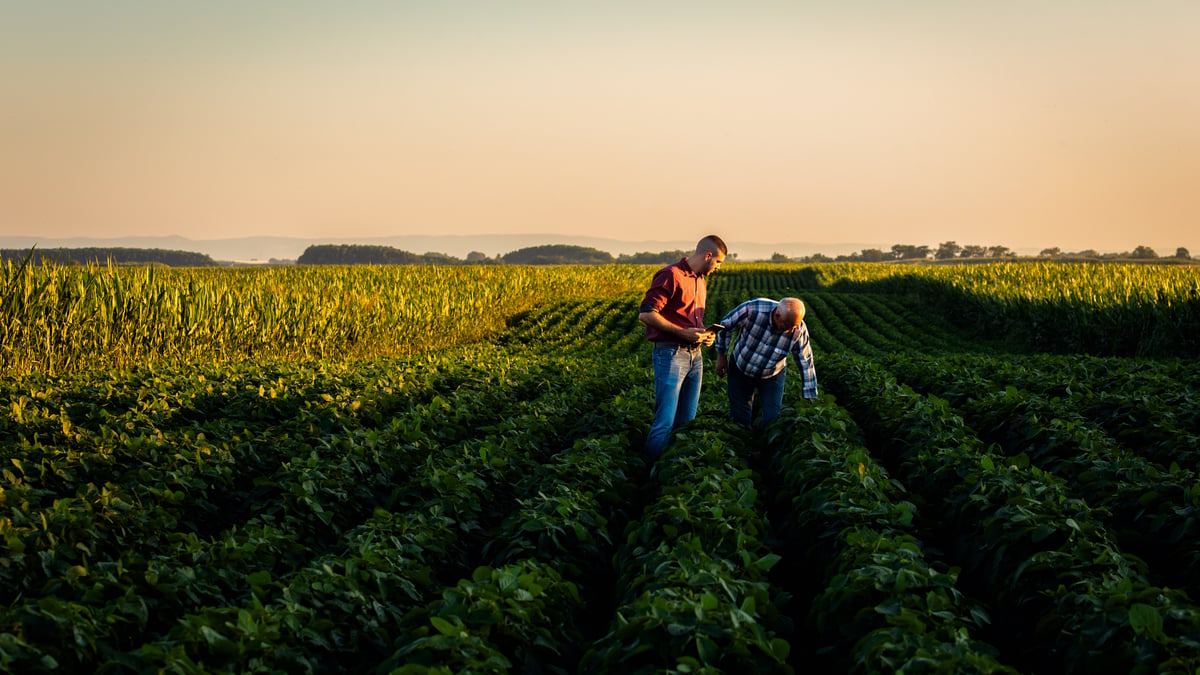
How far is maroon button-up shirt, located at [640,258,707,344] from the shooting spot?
808 centimetres

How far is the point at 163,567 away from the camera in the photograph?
488cm

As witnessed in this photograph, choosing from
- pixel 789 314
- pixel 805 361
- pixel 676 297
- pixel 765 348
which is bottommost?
pixel 805 361

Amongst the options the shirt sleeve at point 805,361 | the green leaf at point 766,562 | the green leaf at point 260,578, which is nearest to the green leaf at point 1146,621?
the green leaf at point 766,562

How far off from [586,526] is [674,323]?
3.02m

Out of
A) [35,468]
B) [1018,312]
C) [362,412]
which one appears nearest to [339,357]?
[362,412]

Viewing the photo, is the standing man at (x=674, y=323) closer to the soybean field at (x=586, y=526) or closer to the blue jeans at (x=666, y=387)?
the blue jeans at (x=666, y=387)

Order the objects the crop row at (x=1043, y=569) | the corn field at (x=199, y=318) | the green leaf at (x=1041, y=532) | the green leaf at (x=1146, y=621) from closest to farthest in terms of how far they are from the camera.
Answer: the green leaf at (x=1146, y=621)
the crop row at (x=1043, y=569)
the green leaf at (x=1041, y=532)
the corn field at (x=199, y=318)

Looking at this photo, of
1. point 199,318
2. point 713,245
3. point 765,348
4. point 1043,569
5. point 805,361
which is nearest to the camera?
point 1043,569

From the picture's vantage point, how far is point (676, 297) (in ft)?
26.8

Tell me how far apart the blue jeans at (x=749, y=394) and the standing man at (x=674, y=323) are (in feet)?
3.34

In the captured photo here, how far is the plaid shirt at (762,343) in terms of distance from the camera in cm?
883

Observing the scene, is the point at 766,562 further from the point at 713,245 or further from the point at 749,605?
the point at 713,245

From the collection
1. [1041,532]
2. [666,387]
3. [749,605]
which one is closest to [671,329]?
[666,387]

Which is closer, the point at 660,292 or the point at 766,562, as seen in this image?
the point at 766,562
